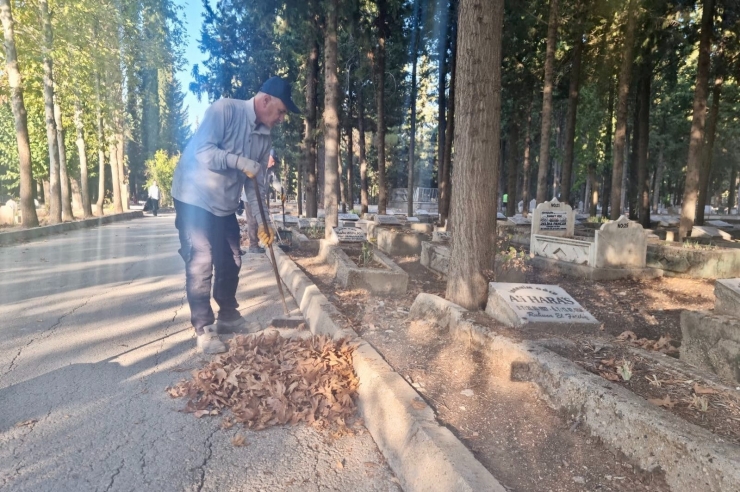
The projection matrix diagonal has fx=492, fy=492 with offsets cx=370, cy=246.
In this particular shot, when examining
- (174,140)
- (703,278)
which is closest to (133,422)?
(703,278)

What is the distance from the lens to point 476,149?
4.86m

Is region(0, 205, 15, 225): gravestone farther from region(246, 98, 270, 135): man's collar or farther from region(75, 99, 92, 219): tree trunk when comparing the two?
region(246, 98, 270, 135): man's collar

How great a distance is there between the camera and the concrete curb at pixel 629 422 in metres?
2.03

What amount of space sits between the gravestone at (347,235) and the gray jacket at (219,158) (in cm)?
529

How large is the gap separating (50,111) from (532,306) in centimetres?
1840

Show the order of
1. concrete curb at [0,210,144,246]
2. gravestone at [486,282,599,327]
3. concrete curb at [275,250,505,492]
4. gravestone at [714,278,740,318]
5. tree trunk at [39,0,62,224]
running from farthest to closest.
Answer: tree trunk at [39,0,62,224], concrete curb at [0,210,144,246], gravestone at [486,282,599,327], gravestone at [714,278,740,318], concrete curb at [275,250,505,492]

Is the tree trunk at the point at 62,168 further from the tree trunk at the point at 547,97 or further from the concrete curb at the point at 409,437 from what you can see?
the concrete curb at the point at 409,437

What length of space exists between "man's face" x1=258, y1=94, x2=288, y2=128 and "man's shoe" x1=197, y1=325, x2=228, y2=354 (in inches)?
78.8

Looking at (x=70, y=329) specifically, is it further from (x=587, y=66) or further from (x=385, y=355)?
(x=587, y=66)

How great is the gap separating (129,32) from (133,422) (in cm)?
2395

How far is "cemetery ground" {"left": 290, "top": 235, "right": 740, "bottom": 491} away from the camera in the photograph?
7.79ft

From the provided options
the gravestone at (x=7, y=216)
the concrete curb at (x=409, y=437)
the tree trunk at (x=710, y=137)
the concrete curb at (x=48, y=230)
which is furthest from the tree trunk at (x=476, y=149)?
the gravestone at (x=7, y=216)

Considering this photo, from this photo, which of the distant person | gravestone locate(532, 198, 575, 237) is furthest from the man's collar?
the distant person

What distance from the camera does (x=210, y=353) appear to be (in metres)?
4.37
